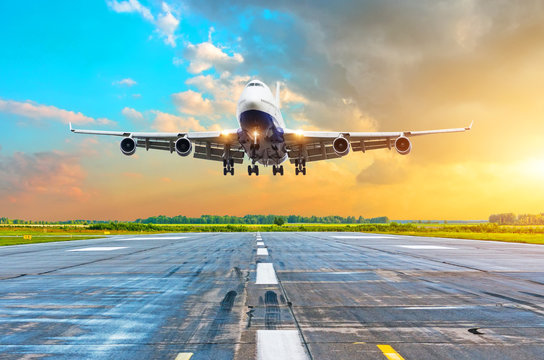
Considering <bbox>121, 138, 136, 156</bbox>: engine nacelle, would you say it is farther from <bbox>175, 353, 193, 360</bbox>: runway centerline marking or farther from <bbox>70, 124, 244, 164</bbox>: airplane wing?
<bbox>175, 353, 193, 360</bbox>: runway centerline marking

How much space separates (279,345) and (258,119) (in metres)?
24.7

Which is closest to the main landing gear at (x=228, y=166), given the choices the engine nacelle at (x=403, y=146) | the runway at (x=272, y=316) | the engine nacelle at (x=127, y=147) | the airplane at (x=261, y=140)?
the airplane at (x=261, y=140)

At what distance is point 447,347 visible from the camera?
4.38 m

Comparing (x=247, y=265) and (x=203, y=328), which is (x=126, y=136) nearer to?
(x=247, y=265)

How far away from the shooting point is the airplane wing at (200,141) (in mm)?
32969

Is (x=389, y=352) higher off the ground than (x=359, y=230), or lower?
higher

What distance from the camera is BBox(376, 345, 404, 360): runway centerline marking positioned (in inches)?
158

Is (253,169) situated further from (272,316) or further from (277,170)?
(272,316)

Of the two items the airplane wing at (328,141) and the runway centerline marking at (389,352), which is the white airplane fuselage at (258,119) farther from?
the runway centerline marking at (389,352)

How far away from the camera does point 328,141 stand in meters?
37.1

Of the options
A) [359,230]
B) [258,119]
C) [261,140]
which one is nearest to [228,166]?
[261,140]

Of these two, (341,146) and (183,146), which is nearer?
(341,146)

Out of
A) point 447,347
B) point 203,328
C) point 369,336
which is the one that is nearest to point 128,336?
point 203,328

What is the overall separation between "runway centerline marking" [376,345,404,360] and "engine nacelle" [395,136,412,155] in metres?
28.1
